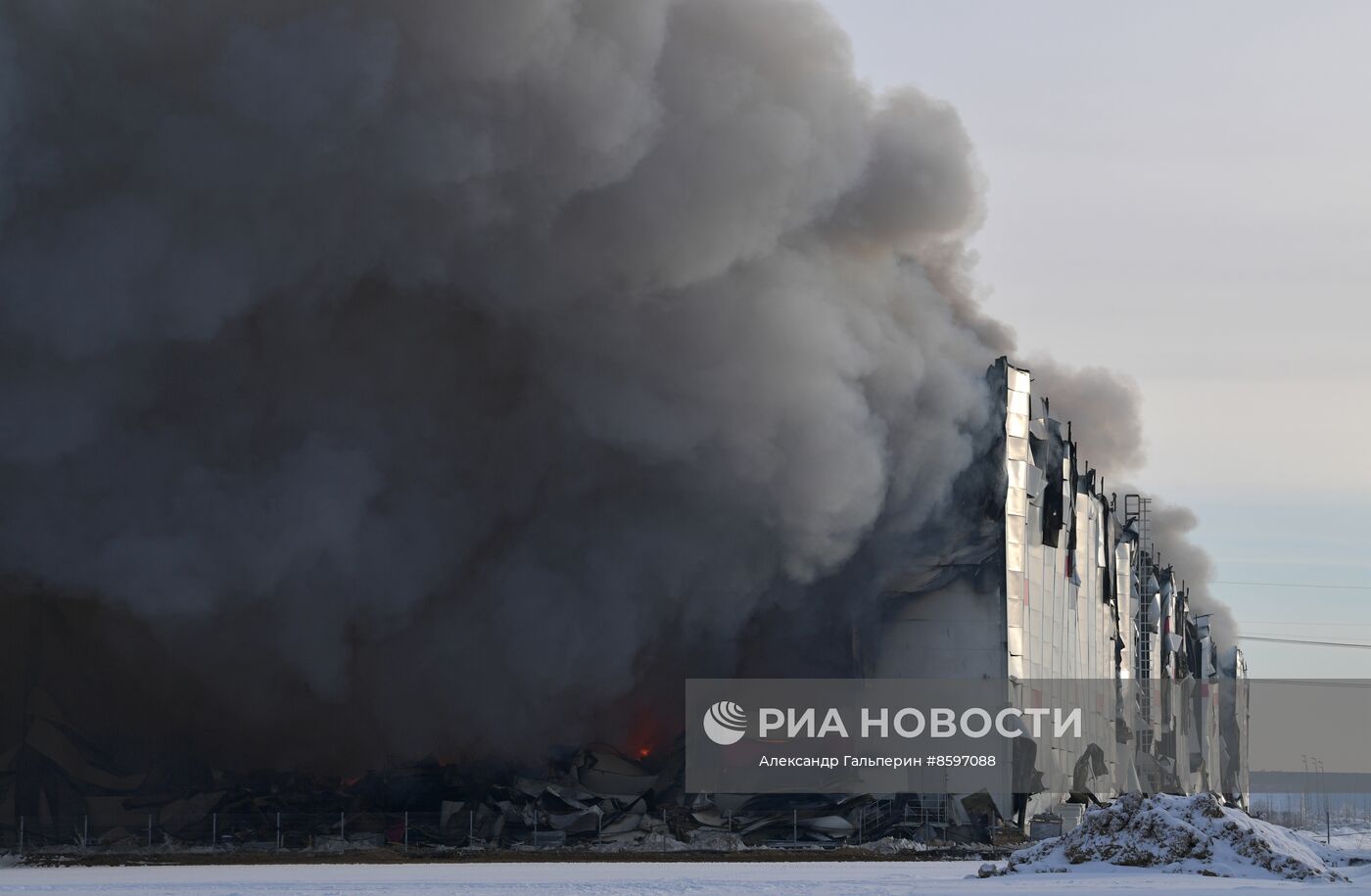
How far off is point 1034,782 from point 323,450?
24172 millimetres

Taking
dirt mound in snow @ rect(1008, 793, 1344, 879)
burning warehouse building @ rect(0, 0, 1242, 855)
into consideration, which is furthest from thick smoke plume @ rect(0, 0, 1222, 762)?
dirt mound in snow @ rect(1008, 793, 1344, 879)

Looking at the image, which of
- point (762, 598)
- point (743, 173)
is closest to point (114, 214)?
point (743, 173)

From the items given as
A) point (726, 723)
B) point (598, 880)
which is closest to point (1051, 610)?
point (726, 723)

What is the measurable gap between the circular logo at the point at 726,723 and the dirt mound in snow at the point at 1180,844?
2126 cm

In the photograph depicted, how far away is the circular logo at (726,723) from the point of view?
185 ft

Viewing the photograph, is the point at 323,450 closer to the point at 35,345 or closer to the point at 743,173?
the point at 35,345

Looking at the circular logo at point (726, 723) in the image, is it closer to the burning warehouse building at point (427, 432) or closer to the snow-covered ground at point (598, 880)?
the burning warehouse building at point (427, 432)

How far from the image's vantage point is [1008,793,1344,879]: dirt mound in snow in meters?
32.5

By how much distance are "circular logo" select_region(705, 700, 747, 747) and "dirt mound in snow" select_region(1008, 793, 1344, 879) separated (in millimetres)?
21263

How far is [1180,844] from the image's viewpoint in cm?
3375

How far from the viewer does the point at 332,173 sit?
158 ft

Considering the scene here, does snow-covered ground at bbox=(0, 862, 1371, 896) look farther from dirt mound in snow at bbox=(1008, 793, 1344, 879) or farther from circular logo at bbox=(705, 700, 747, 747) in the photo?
circular logo at bbox=(705, 700, 747, 747)

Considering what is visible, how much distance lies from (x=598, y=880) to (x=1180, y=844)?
35.0 ft

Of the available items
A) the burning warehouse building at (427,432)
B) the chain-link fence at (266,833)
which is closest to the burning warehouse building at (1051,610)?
the burning warehouse building at (427,432)
